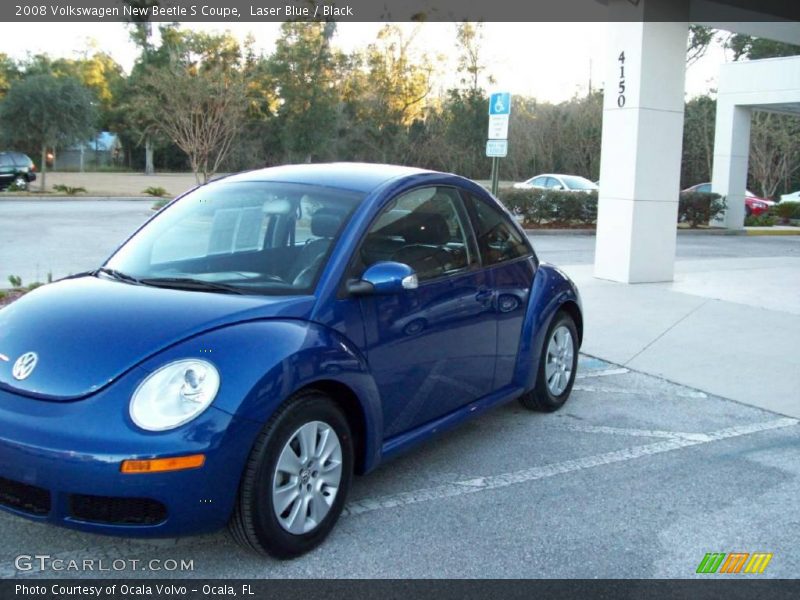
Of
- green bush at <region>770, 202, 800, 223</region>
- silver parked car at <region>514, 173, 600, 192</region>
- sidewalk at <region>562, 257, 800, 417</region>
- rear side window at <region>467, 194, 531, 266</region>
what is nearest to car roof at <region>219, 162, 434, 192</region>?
rear side window at <region>467, 194, 531, 266</region>

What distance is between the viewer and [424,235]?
4637 mm

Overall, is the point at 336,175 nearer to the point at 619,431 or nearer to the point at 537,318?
the point at 537,318

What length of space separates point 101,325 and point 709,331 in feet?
22.2

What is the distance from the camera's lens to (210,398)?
3244 millimetres

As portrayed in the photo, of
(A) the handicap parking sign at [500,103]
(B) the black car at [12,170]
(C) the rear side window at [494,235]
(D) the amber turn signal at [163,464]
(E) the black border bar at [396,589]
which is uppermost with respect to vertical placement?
(A) the handicap parking sign at [500,103]

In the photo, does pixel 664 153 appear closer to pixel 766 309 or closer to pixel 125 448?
pixel 766 309

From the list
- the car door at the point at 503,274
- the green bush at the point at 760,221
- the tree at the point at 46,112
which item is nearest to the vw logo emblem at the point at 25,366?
the car door at the point at 503,274

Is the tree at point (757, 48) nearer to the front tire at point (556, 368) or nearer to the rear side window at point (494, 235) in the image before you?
the front tire at point (556, 368)

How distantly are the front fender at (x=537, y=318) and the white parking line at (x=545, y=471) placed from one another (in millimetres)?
664

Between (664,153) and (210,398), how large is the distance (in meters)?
9.69

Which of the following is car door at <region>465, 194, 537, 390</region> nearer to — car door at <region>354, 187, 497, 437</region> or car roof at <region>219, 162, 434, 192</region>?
car door at <region>354, 187, 497, 437</region>

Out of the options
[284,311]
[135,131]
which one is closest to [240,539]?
[284,311]

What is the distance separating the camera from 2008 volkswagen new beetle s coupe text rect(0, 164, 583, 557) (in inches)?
125

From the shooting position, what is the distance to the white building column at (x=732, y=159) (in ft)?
80.2
